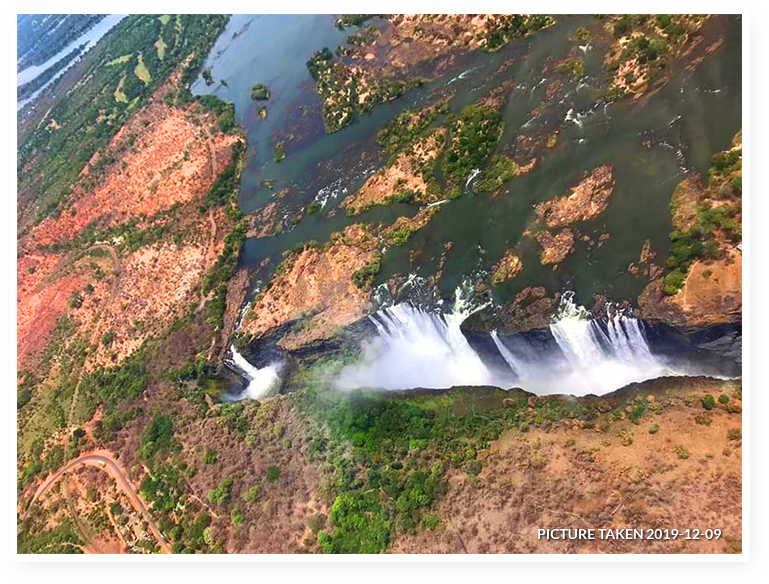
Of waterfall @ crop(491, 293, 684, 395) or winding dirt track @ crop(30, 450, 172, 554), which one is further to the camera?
winding dirt track @ crop(30, 450, 172, 554)

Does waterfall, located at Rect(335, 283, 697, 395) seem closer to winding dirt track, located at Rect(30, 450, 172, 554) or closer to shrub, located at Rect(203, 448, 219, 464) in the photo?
shrub, located at Rect(203, 448, 219, 464)

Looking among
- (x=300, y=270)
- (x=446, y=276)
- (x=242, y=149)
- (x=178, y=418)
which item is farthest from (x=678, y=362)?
(x=242, y=149)

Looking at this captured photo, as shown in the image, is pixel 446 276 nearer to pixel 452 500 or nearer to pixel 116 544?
pixel 452 500

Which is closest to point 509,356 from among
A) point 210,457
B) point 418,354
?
point 418,354

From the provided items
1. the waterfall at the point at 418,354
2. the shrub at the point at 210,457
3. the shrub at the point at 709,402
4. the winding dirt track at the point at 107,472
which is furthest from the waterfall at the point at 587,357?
the winding dirt track at the point at 107,472

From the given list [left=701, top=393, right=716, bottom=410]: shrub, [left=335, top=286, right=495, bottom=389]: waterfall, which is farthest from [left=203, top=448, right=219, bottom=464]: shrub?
[left=701, top=393, right=716, bottom=410]: shrub

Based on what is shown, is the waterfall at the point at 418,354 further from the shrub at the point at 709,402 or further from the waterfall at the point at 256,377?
the shrub at the point at 709,402

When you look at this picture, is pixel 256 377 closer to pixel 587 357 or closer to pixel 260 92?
pixel 587 357
